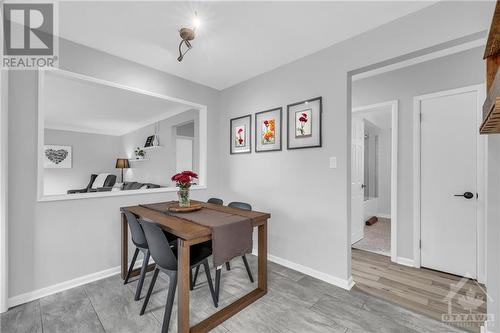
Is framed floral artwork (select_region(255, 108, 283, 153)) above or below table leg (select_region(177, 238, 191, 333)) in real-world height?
above

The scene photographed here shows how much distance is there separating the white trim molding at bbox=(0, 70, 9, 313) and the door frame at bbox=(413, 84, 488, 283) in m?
4.08

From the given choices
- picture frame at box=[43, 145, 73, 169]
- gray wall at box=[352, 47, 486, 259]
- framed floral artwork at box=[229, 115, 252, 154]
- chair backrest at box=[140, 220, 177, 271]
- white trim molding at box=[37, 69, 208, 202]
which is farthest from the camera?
picture frame at box=[43, 145, 73, 169]

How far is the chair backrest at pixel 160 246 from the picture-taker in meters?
1.57

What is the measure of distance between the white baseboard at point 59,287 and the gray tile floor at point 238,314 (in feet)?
0.19

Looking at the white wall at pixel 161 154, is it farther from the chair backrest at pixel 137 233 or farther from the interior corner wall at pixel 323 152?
the chair backrest at pixel 137 233

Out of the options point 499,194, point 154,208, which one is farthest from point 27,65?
point 499,194

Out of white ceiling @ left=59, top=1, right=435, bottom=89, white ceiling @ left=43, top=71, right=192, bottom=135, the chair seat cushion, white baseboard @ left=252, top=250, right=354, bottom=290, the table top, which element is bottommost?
white baseboard @ left=252, top=250, right=354, bottom=290

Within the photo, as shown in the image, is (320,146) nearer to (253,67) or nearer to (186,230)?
(253,67)

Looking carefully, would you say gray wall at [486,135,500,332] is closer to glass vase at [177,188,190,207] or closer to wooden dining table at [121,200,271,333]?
wooden dining table at [121,200,271,333]

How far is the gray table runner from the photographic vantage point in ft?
5.54

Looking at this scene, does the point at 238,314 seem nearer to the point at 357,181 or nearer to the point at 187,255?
the point at 187,255

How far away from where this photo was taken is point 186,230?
1.63m

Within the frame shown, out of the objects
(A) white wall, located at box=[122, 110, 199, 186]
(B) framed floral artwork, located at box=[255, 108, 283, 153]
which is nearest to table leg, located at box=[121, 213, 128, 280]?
(B) framed floral artwork, located at box=[255, 108, 283, 153]

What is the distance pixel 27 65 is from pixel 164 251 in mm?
2110
